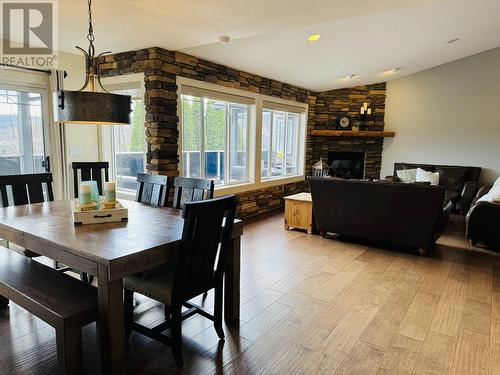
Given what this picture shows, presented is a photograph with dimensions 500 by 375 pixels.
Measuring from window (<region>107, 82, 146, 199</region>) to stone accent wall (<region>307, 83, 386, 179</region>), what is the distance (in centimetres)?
419

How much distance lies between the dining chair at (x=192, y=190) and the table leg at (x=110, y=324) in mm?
1185

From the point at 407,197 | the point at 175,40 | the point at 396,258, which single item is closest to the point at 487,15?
the point at 407,197

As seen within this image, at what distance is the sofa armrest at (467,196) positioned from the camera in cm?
598

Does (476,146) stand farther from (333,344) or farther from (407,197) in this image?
(333,344)

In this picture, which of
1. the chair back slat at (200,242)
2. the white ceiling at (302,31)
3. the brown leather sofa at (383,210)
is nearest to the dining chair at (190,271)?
the chair back slat at (200,242)

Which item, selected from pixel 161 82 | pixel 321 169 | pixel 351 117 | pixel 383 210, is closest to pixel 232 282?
pixel 383 210

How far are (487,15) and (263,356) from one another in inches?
199

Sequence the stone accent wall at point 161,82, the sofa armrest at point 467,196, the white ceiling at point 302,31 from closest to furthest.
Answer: the white ceiling at point 302,31 → the stone accent wall at point 161,82 → the sofa armrest at point 467,196

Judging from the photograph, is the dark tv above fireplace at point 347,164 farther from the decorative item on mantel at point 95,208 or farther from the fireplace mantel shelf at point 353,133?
the decorative item on mantel at point 95,208

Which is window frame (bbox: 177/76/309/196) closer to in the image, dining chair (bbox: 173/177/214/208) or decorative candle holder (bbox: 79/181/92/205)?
dining chair (bbox: 173/177/214/208)

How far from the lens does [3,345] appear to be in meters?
2.19

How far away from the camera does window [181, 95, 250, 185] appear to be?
4773 mm

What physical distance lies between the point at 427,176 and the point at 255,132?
3.37m

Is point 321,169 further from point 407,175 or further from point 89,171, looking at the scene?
point 89,171
